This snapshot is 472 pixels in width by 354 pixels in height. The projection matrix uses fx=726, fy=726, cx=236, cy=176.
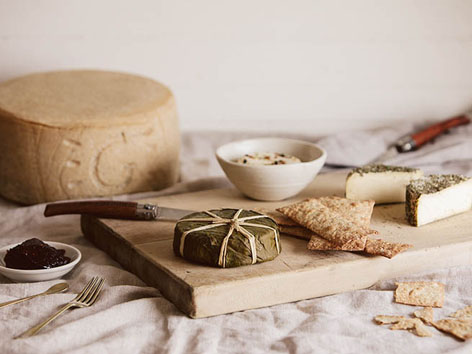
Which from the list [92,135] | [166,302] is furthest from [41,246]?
[92,135]

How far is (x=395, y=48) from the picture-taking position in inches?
129

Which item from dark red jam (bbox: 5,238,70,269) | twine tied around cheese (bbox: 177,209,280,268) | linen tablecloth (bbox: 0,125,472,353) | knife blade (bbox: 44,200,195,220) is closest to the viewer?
linen tablecloth (bbox: 0,125,472,353)

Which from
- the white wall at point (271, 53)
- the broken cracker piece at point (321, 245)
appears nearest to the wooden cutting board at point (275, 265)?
the broken cracker piece at point (321, 245)

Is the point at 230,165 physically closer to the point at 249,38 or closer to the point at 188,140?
the point at 188,140

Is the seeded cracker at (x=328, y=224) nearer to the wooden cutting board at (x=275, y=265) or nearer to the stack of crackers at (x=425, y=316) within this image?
the wooden cutting board at (x=275, y=265)

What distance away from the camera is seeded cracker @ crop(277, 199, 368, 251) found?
1.72m

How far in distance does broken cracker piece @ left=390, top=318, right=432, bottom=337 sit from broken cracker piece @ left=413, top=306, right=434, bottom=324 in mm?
21

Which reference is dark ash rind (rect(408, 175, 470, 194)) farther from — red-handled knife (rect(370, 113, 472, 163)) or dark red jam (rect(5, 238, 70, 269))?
dark red jam (rect(5, 238, 70, 269))

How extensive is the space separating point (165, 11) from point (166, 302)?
1.65 m

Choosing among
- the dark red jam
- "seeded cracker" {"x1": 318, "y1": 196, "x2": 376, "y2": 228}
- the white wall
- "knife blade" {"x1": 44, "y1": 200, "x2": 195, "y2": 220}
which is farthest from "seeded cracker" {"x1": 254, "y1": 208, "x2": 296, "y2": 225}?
the white wall

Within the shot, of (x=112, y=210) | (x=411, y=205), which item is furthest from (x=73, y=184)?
(x=411, y=205)

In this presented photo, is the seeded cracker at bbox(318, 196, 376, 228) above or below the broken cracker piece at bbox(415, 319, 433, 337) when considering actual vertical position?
above

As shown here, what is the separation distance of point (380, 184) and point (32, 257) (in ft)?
3.30

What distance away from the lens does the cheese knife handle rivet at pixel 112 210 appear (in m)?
2.00
